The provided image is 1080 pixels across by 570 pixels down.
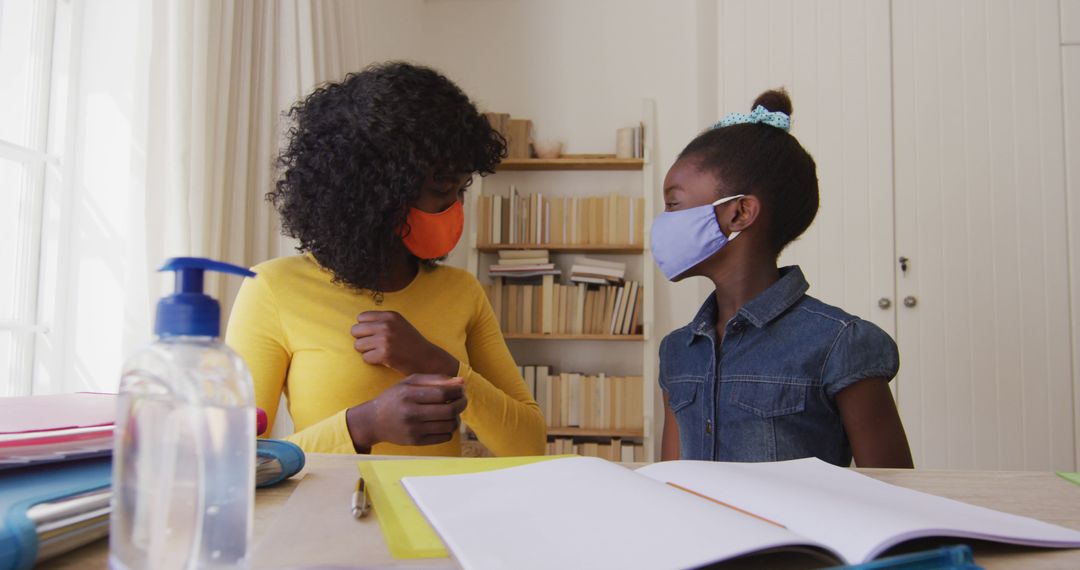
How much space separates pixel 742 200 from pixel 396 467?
890 millimetres

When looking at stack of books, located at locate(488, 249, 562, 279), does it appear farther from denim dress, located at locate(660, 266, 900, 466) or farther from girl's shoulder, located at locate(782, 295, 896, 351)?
girl's shoulder, located at locate(782, 295, 896, 351)

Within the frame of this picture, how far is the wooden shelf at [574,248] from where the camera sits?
10.6 ft

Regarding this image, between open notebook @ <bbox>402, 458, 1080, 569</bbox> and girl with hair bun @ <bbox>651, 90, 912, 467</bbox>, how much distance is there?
0.51 m

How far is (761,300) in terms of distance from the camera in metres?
1.25

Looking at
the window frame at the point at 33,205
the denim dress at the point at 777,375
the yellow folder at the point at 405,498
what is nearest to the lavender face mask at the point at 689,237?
the denim dress at the point at 777,375

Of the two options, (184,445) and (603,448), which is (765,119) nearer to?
(184,445)

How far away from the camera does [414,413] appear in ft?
3.20

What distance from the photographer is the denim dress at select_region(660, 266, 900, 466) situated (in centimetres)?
114

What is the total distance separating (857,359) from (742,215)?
35cm

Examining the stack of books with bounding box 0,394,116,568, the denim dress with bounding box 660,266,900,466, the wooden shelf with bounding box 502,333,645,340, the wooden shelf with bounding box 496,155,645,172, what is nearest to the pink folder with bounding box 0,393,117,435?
the stack of books with bounding box 0,394,116,568

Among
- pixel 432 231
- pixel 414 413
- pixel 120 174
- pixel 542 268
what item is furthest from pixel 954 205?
pixel 120 174

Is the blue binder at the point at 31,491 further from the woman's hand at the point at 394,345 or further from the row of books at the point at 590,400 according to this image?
the row of books at the point at 590,400

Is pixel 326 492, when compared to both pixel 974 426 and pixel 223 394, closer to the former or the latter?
pixel 223 394

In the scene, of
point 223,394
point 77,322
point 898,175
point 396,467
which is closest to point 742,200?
point 396,467
